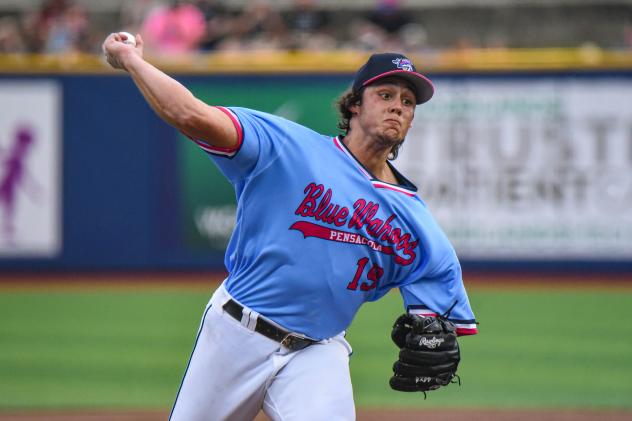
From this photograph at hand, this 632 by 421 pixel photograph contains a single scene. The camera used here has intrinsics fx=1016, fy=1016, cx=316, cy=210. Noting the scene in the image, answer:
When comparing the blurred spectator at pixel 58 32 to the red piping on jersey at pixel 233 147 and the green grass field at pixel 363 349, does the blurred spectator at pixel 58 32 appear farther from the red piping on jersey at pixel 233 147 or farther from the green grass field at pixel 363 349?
the red piping on jersey at pixel 233 147

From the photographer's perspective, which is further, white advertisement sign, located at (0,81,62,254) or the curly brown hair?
white advertisement sign, located at (0,81,62,254)

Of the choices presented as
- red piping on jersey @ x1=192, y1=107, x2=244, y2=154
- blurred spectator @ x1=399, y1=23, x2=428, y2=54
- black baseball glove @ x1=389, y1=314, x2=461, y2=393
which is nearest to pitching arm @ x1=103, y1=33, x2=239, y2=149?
red piping on jersey @ x1=192, y1=107, x2=244, y2=154

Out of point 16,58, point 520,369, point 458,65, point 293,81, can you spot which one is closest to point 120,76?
point 16,58

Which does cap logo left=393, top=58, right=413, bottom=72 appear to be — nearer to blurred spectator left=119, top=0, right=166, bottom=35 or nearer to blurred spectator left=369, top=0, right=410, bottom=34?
blurred spectator left=369, top=0, right=410, bottom=34

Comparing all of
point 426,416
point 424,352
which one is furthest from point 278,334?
point 426,416

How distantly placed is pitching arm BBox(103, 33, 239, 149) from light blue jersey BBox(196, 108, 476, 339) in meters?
0.27

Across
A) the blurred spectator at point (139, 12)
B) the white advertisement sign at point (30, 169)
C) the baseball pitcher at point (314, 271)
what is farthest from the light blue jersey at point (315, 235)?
A: the blurred spectator at point (139, 12)

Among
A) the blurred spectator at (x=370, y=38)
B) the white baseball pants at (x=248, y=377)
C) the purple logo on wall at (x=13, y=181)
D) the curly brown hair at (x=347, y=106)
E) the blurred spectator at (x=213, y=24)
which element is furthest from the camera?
the blurred spectator at (x=213, y=24)

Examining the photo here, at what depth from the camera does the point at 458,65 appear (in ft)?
42.5

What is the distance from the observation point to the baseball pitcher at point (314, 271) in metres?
3.93

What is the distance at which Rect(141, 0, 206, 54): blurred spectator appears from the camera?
45.7 ft

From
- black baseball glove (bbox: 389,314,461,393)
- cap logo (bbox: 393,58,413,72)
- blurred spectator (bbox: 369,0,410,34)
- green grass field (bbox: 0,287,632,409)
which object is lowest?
green grass field (bbox: 0,287,632,409)

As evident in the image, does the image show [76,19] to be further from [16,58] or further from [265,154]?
[265,154]

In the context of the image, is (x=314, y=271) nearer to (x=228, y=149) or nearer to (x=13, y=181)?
(x=228, y=149)
